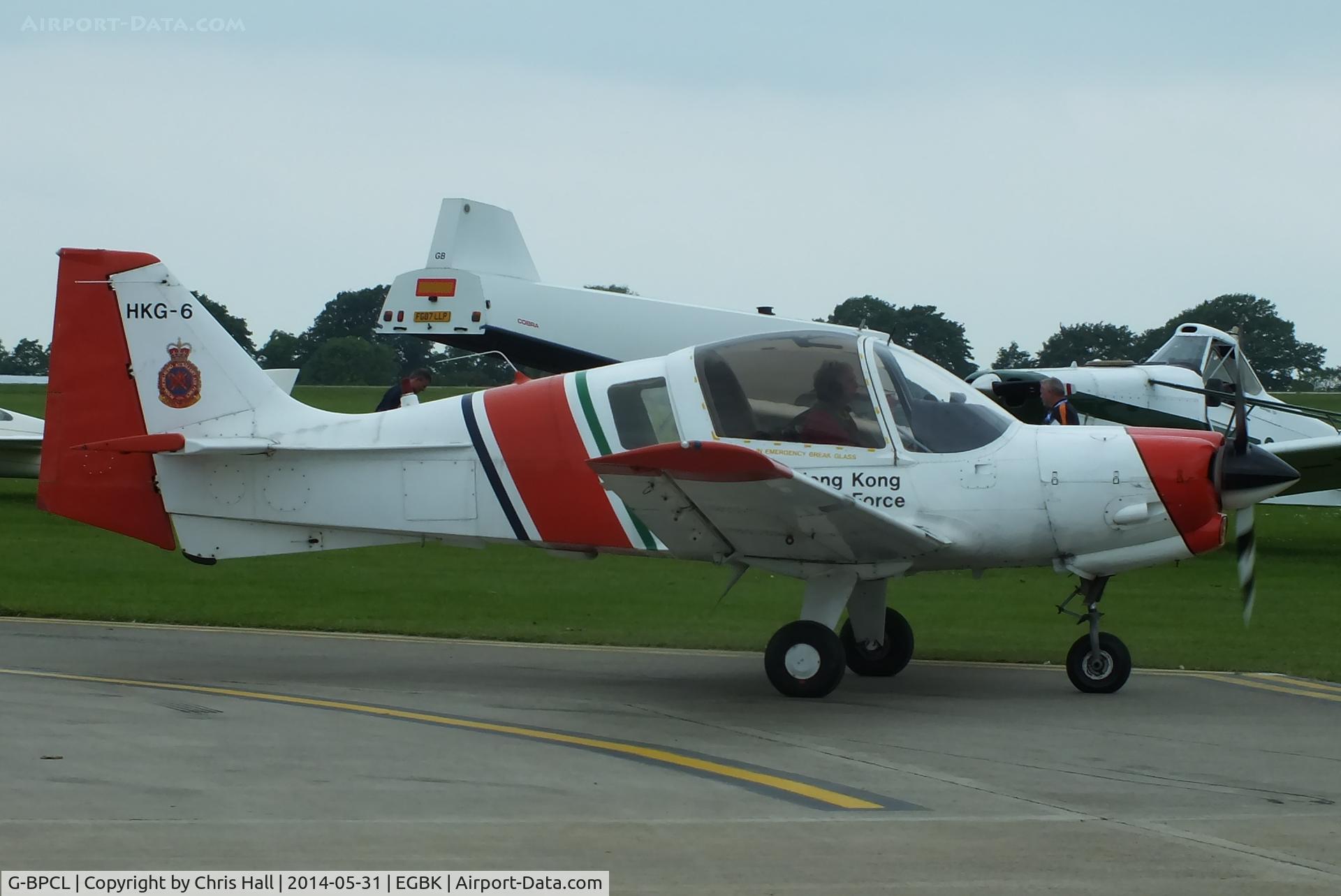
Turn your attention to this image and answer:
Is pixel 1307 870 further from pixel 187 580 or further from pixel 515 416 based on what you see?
pixel 187 580

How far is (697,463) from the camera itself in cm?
870

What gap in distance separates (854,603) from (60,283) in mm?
6523

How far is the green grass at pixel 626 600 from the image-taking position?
13109mm

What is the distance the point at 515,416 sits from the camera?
1076cm

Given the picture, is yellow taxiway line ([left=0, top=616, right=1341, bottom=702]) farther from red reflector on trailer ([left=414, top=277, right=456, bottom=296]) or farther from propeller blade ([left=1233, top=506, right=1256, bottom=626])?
red reflector on trailer ([left=414, top=277, right=456, bottom=296])

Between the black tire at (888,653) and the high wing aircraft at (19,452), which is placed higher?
the high wing aircraft at (19,452)

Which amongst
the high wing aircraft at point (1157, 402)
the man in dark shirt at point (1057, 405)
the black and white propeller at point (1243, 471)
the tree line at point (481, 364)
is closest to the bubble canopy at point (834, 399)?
the black and white propeller at point (1243, 471)

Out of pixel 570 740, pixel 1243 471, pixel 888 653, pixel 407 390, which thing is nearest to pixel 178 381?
pixel 407 390

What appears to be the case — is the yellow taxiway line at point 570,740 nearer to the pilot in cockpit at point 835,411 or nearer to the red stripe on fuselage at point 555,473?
the red stripe on fuselage at point 555,473

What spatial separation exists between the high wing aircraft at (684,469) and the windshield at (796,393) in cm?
1

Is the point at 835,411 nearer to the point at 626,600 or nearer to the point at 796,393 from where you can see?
the point at 796,393

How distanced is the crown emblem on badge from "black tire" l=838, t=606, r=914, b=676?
5.33 m

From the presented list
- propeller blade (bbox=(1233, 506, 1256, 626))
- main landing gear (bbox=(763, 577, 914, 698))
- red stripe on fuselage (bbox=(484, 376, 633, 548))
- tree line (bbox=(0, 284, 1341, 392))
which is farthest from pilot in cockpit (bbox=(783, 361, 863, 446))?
tree line (bbox=(0, 284, 1341, 392))

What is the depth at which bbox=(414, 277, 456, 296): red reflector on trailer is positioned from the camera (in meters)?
21.6
